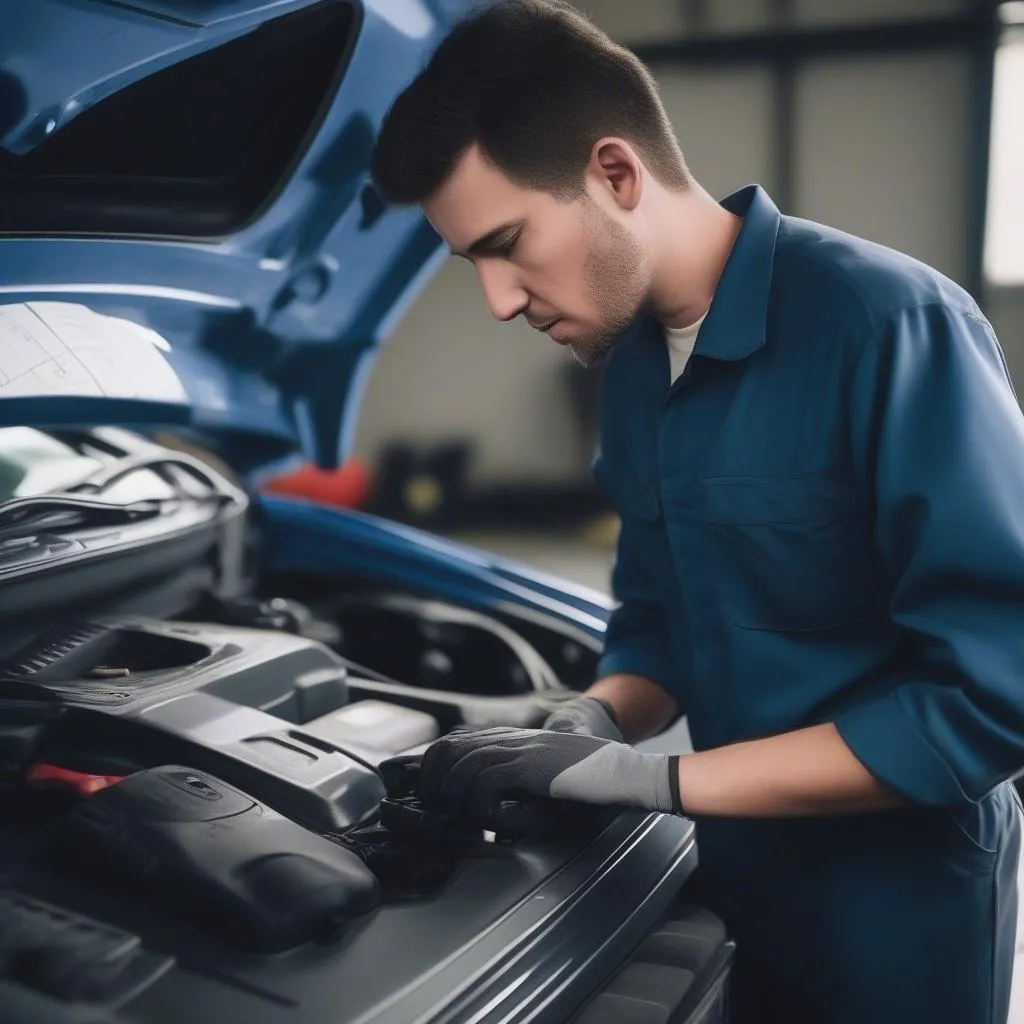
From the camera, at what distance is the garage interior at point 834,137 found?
5.09 m

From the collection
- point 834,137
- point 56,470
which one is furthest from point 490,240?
point 834,137

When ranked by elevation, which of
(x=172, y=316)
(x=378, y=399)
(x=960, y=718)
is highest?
(x=172, y=316)

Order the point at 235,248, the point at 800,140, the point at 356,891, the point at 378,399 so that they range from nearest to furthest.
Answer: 1. the point at 356,891
2. the point at 235,248
3. the point at 800,140
4. the point at 378,399

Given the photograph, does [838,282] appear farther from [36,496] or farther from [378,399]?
[378,399]

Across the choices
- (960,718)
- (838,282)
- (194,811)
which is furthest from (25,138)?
(960,718)

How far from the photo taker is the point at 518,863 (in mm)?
853

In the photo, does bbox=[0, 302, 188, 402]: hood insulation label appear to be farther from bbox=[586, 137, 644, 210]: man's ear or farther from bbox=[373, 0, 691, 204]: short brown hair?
bbox=[586, 137, 644, 210]: man's ear

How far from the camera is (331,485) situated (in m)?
5.43

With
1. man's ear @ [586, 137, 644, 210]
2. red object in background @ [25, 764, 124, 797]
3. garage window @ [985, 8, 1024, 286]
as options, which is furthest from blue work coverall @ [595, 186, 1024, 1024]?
garage window @ [985, 8, 1024, 286]

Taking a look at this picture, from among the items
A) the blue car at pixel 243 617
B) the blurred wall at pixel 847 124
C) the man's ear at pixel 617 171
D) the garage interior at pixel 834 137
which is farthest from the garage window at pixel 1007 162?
the man's ear at pixel 617 171

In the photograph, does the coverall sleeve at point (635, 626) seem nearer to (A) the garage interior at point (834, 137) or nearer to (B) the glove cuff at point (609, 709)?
(B) the glove cuff at point (609, 709)

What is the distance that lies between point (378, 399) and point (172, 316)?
17.5ft

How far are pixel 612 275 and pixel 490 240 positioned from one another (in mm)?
114

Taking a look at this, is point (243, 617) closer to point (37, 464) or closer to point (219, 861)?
point (37, 464)
